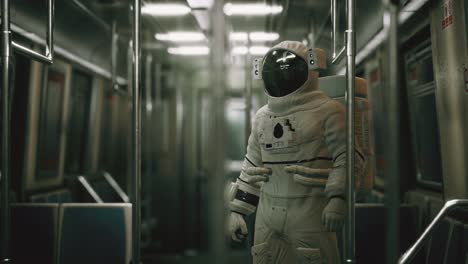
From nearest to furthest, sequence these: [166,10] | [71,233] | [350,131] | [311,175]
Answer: [350,131], [311,175], [71,233], [166,10]

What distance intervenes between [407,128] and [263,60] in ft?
5.75

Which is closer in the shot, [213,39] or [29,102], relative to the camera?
[213,39]

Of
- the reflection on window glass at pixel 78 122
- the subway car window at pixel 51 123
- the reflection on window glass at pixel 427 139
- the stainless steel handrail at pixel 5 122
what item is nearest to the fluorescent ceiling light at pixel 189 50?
the reflection on window glass at pixel 78 122

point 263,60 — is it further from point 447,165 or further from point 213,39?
point 447,165

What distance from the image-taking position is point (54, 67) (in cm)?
376

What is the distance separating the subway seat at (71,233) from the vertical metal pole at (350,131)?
1432 mm

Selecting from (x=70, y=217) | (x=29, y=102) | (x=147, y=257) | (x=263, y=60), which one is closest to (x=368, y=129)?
(x=263, y=60)

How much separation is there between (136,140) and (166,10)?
8.90ft

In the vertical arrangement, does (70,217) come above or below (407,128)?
below

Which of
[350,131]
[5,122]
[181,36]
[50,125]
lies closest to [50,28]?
[5,122]

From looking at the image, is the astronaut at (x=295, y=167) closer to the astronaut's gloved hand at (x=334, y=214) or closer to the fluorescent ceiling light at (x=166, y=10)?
the astronaut's gloved hand at (x=334, y=214)

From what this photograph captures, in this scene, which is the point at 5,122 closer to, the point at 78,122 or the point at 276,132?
the point at 276,132

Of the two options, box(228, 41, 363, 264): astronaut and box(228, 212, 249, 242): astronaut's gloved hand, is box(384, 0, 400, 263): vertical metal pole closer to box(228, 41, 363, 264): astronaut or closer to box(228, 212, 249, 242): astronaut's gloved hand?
box(228, 41, 363, 264): astronaut

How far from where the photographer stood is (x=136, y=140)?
1.63m
